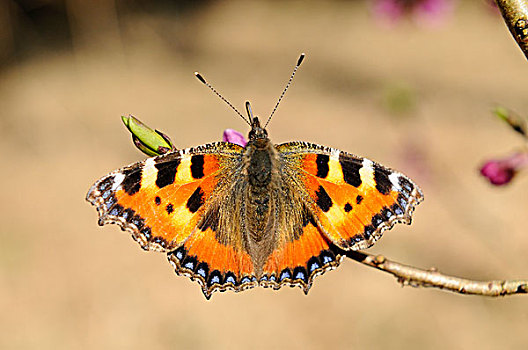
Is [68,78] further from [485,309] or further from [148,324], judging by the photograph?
[485,309]

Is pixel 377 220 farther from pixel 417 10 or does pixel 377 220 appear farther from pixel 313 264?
pixel 417 10

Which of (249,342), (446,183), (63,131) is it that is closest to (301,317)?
(249,342)

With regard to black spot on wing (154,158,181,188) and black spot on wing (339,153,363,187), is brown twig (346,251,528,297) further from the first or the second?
black spot on wing (154,158,181,188)

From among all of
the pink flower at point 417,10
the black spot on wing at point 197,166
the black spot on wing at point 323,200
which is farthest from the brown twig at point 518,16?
the pink flower at point 417,10

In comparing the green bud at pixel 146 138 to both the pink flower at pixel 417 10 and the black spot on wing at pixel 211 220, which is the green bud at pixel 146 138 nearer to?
the black spot on wing at pixel 211 220

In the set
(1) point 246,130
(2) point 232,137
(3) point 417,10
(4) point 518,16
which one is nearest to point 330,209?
(2) point 232,137

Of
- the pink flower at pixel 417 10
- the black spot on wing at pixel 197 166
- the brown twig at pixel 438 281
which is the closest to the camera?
the brown twig at pixel 438 281
